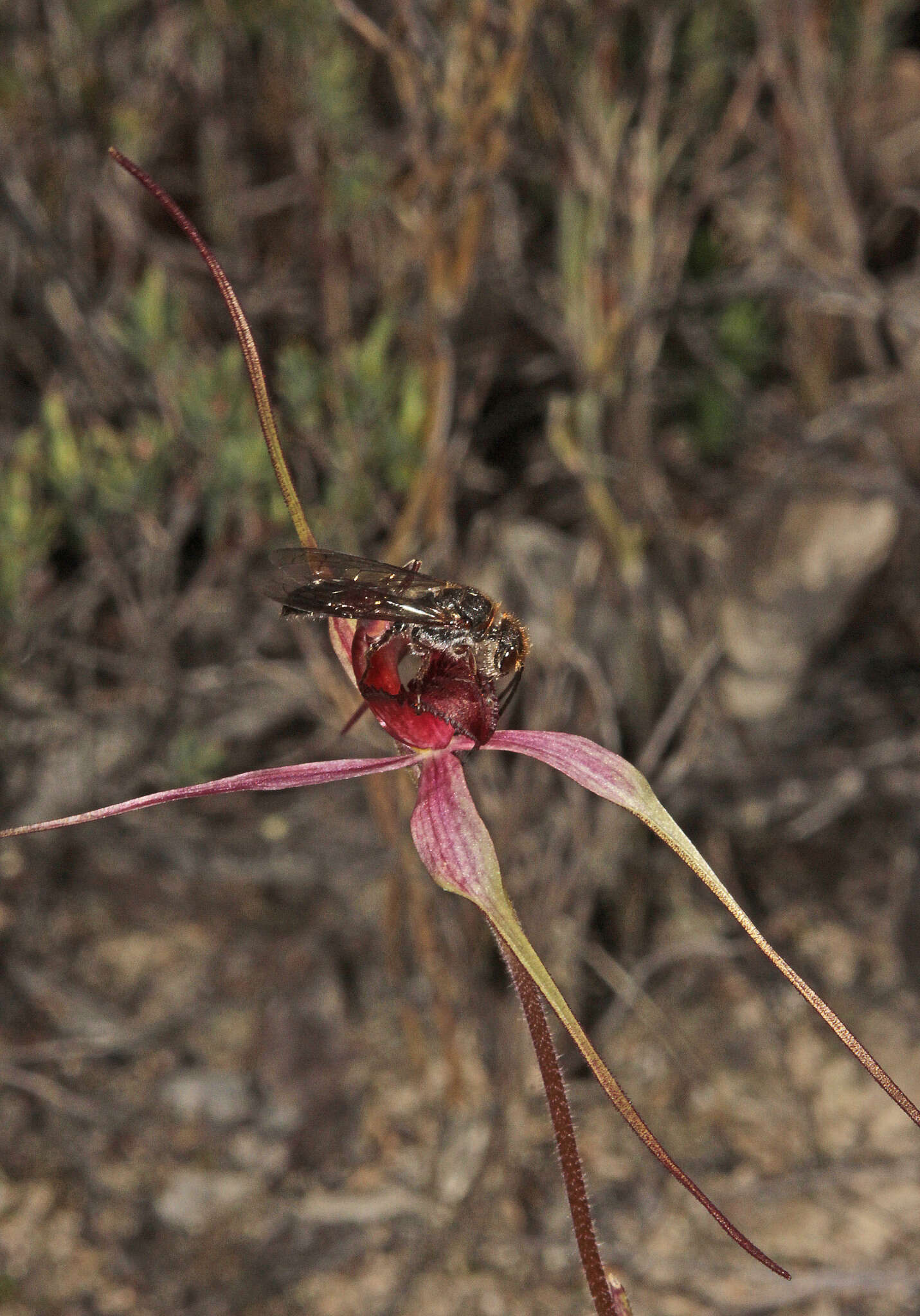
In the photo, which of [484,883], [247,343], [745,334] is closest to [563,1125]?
[484,883]

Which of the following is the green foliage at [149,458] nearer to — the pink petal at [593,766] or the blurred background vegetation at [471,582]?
the blurred background vegetation at [471,582]

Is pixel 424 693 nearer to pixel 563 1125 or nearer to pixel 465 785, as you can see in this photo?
pixel 465 785

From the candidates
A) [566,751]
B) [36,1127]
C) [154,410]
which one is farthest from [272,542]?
[566,751]

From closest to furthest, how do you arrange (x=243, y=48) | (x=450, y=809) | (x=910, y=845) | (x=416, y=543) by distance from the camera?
(x=450, y=809) < (x=416, y=543) < (x=910, y=845) < (x=243, y=48)

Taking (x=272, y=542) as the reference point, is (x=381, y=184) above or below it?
above

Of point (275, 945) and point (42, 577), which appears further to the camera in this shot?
point (275, 945)

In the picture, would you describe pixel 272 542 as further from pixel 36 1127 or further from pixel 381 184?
pixel 36 1127
